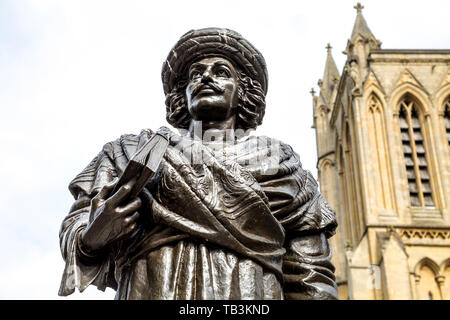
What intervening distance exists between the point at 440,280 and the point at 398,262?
2.25 metres

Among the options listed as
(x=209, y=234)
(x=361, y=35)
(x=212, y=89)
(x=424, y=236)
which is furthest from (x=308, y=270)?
(x=361, y=35)

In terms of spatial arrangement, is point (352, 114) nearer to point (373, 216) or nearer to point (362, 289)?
point (373, 216)

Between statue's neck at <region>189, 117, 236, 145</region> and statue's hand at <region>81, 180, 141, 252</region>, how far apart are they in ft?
2.17

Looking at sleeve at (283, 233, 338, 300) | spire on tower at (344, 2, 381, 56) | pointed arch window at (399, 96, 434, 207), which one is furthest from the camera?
spire on tower at (344, 2, 381, 56)

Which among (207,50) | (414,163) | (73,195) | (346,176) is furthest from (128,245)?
(346,176)

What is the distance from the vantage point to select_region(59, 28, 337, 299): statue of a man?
232 centimetres

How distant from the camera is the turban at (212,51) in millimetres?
2938

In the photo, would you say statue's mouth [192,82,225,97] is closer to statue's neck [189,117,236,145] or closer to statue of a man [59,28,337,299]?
statue of a man [59,28,337,299]

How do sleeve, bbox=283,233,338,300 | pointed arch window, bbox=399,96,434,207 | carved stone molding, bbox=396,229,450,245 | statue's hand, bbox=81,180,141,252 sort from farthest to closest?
pointed arch window, bbox=399,96,434,207, carved stone molding, bbox=396,229,450,245, sleeve, bbox=283,233,338,300, statue's hand, bbox=81,180,141,252

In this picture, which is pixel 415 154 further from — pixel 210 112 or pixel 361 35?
pixel 210 112

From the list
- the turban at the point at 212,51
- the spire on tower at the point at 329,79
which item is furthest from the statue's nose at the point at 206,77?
the spire on tower at the point at 329,79

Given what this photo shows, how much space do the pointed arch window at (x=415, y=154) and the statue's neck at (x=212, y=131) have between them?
2808 centimetres

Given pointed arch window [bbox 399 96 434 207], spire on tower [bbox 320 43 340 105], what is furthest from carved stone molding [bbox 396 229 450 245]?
spire on tower [bbox 320 43 340 105]

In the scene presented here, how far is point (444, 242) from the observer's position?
93.2 feet
